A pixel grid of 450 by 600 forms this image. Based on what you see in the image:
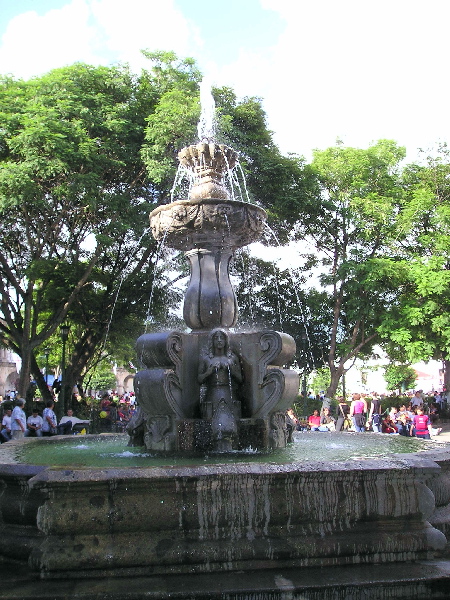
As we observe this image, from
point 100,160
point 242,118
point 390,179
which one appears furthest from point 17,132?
point 390,179

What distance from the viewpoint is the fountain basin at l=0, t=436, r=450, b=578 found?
4.37 m

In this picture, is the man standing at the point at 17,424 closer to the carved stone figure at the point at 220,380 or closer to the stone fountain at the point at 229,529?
the carved stone figure at the point at 220,380

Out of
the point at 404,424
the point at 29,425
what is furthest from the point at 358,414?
the point at 29,425

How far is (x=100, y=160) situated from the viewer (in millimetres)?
19344

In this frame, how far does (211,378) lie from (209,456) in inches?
38.4

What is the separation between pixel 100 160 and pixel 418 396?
12313 mm

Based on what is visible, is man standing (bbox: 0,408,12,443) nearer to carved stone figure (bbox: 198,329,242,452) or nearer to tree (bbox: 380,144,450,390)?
carved stone figure (bbox: 198,329,242,452)

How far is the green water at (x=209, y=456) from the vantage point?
5.91 m

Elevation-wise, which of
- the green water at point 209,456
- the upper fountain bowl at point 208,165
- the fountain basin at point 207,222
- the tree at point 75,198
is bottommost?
the green water at point 209,456

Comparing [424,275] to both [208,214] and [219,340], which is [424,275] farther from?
[219,340]

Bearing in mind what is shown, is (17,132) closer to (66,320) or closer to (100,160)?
(100,160)

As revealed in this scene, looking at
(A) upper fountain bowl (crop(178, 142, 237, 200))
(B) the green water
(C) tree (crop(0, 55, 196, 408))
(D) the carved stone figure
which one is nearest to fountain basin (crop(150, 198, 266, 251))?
(A) upper fountain bowl (crop(178, 142, 237, 200))

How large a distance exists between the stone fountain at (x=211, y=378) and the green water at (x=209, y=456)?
30 cm

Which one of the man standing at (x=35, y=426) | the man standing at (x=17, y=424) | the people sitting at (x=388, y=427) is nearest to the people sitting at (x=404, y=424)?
the people sitting at (x=388, y=427)
